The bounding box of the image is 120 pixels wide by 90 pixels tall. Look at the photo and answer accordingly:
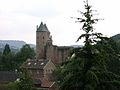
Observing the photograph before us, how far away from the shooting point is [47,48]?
376ft

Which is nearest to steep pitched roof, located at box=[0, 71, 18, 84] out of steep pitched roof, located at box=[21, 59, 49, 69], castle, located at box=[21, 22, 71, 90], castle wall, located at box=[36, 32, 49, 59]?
castle, located at box=[21, 22, 71, 90]

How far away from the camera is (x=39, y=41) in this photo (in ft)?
394

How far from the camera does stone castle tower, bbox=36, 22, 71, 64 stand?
366 ft

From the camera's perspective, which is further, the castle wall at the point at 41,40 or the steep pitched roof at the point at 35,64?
the castle wall at the point at 41,40

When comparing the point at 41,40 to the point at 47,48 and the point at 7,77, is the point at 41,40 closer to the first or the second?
the point at 47,48

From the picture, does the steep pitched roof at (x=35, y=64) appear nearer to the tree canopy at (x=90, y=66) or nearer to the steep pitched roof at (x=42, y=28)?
the steep pitched roof at (x=42, y=28)

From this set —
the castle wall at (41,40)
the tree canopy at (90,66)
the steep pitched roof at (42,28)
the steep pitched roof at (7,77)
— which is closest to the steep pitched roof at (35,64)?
the steep pitched roof at (7,77)

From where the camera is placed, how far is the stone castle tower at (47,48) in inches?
4395

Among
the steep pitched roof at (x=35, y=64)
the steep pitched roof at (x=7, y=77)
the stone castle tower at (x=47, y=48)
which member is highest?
the stone castle tower at (x=47, y=48)

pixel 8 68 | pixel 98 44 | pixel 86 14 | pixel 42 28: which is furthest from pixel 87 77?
pixel 42 28

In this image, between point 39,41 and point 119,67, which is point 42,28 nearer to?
point 39,41

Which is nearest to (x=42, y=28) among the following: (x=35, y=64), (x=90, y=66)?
(x=35, y=64)

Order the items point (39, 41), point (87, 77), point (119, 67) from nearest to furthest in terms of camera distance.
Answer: point (87, 77) → point (119, 67) → point (39, 41)

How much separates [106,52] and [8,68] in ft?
307
